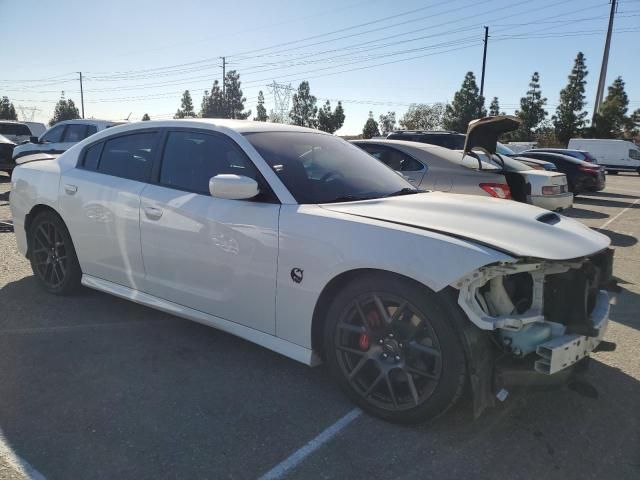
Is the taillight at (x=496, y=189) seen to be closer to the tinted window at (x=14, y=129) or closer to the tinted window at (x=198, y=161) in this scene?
the tinted window at (x=198, y=161)

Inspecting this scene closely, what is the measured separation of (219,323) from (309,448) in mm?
1150

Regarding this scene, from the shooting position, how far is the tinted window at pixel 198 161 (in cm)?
349

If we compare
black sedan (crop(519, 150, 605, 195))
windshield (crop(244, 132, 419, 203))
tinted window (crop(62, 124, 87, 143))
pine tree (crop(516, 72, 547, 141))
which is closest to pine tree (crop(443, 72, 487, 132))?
pine tree (crop(516, 72, 547, 141))

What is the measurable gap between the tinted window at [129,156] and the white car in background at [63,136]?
851cm

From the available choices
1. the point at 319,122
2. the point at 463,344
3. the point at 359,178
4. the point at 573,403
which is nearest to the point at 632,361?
the point at 573,403

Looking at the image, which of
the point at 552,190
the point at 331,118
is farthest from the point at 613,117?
the point at 552,190

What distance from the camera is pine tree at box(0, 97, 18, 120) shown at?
8788 cm

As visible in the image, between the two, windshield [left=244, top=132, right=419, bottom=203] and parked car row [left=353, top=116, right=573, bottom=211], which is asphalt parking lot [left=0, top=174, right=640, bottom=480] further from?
parked car row [left=353, top=116, right=573, bottom=211]

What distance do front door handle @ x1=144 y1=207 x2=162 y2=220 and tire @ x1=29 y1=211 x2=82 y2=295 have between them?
3.96 feet

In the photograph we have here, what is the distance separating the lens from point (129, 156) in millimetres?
4141

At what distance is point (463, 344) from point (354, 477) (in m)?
0.80

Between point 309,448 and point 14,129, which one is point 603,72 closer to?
point 14,129

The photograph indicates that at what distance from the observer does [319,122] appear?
80062 millimetres

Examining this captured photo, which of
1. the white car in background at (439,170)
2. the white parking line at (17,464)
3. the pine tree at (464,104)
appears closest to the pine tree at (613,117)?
the pine tree at (464,104)
